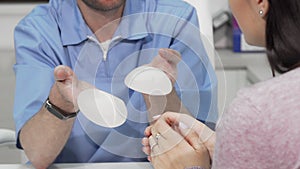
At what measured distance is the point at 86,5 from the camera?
1.36 meters

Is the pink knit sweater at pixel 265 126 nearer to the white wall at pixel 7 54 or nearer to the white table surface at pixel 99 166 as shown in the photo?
the white table surface at pixel 99 166

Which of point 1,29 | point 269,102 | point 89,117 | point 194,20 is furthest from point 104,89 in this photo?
point 1,29

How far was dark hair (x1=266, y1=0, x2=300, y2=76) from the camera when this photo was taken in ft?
2.49

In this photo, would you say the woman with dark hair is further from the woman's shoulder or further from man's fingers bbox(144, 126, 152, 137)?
man's fingers bbox(144, 126, 152, 137)

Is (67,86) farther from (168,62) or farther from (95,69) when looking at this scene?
(168,62)

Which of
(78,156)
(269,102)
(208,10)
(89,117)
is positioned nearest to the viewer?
(269,102)

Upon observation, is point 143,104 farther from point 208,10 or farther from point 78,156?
point 208,10

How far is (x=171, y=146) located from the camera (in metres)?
1.12

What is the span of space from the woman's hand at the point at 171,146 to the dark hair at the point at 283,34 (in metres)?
0.32

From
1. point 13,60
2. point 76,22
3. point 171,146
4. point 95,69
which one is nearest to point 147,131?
point 171,146

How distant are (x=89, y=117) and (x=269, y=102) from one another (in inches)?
20.1

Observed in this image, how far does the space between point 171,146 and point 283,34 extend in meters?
0.42

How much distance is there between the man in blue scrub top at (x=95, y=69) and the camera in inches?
44.8

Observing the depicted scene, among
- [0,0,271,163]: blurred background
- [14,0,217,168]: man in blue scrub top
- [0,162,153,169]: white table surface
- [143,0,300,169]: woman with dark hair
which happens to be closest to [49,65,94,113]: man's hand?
[14,0,217,168]: man in blue scrub top
